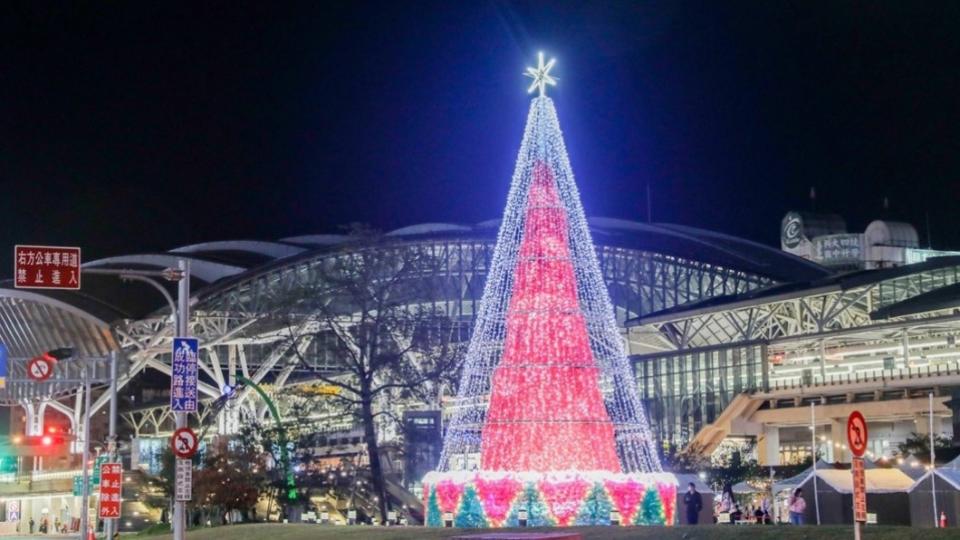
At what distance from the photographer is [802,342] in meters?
82.1

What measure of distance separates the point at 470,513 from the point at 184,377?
9.71 metres

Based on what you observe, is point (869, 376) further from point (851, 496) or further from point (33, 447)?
point (33, 447)

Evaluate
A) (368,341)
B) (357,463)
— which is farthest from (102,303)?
(368,341)

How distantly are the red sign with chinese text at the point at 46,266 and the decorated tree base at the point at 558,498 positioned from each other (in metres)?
12.5

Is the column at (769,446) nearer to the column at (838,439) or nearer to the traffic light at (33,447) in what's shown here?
the column at (838,439)

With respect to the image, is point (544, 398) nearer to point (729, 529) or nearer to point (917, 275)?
point (729, 529)

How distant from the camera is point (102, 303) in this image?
96.4 m

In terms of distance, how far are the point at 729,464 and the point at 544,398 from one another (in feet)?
138

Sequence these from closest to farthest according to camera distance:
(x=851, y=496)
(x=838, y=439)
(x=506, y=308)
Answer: (x=851, y=496) < (x=506, y=308) < (x=838, y=439)

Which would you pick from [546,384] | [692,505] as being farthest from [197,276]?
[692,505]

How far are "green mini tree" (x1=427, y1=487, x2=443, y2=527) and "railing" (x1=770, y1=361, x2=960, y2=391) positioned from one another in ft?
142

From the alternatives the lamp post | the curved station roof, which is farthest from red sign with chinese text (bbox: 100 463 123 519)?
the curved station roof

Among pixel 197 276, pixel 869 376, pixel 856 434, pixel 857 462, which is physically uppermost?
pixel 197 276

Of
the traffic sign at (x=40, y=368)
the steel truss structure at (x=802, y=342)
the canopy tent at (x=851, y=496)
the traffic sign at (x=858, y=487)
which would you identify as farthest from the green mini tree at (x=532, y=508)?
the steel truss structure at (x=802, y=342)
